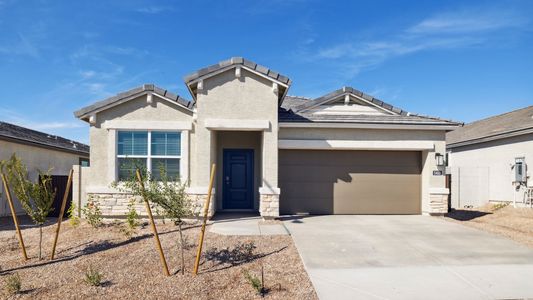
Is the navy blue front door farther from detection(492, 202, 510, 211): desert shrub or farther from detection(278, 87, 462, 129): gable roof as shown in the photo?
detection(492, 202, 510, 211): desert shrub

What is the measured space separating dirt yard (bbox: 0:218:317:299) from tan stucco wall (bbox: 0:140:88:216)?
218 inches

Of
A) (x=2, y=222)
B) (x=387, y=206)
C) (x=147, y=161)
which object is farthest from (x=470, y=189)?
(x=2, y=222)

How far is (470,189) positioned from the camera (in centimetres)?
1529

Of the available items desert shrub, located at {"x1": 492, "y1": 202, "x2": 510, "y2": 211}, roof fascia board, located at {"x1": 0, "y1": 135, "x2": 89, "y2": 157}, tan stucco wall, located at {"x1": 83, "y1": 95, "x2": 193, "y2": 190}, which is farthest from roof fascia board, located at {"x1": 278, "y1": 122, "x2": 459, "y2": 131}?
roof fascia board, located at {"x1": 0, "y1": 135, "x2": 89, "y2": 157}

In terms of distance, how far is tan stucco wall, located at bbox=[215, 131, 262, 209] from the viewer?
11.7 metres

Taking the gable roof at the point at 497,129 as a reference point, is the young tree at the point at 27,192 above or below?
below

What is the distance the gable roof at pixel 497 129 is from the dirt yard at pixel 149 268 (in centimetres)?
1196

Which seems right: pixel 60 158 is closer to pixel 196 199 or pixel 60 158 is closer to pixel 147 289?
pixel 196 199

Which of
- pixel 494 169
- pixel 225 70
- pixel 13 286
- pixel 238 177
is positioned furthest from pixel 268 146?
pixel 494 169

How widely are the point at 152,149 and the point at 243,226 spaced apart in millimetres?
3787

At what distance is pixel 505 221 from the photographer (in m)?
10.8

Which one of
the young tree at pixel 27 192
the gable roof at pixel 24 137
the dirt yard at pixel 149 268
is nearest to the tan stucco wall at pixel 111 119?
the dirt yard at pixel 149 268

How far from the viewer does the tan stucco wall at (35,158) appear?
41.8 feet

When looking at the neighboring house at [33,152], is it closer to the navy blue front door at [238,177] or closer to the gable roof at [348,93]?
the navy blue front door at [238,177]
